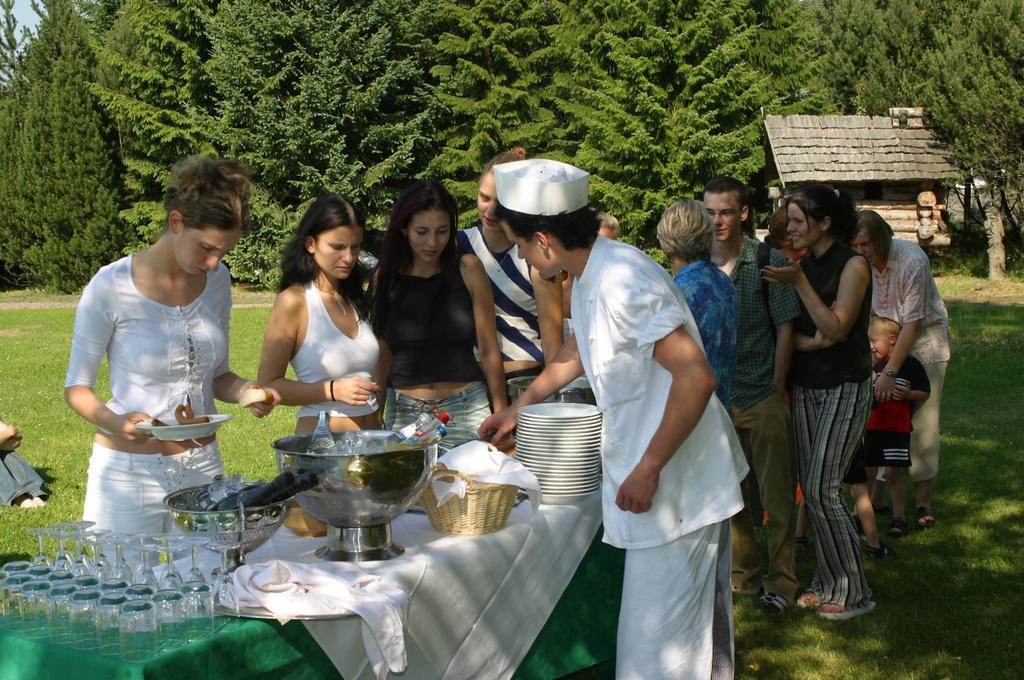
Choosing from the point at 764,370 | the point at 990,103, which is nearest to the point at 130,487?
the point at 764,370

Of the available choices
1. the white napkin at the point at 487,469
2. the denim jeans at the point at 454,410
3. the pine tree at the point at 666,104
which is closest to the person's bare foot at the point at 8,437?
the denim jeans at the point at 454,410

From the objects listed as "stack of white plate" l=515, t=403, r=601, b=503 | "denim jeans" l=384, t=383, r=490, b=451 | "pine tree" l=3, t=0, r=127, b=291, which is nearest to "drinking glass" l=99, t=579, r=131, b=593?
"stack of white plate" l=515, t=403, r=601, b=503

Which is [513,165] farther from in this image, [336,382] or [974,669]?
[974,669]

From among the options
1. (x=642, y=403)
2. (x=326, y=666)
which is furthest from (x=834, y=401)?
(x=326, y=666)

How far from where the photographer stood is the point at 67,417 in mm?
9852

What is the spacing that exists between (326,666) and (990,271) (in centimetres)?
2103

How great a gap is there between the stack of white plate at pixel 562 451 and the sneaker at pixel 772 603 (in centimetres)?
167

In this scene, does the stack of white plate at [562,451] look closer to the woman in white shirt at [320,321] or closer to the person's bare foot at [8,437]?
the woman in white shirt at [320,321]

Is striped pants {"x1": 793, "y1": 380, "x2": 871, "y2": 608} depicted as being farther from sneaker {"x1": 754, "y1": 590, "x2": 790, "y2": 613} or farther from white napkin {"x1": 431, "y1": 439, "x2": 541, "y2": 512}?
white napkin {"x1": 431, "y1": 439, "x2": 541, "y2": 512}

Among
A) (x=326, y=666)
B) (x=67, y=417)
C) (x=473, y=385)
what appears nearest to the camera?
(x=326, y=666)

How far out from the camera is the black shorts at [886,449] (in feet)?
18.3

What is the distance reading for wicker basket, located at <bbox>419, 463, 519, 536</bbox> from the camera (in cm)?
297

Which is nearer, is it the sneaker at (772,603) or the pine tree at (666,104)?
the sneaker at (772,603)

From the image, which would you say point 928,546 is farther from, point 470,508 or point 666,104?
point 666,104
